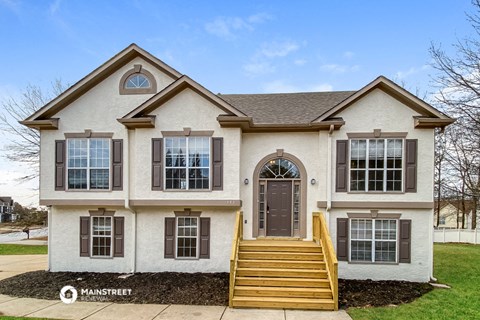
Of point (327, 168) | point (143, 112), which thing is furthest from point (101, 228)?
point (327, 168)

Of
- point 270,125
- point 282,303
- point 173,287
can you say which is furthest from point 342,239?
point 173,287

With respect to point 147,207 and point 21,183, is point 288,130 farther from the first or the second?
point 21,183

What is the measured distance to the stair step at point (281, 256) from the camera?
8.85 meters

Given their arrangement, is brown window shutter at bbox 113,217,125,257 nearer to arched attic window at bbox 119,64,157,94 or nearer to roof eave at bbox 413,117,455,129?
arched attic window at bbox 119,64,157,94

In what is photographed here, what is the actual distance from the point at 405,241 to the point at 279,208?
430cm

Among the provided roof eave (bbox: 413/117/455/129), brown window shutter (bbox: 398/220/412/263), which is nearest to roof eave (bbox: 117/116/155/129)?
roof eave (bbox: 413/117/455/129)

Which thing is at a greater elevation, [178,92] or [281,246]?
[178,92]

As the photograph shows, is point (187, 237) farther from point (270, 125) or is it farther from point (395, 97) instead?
point (395, 97)

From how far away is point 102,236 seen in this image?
10.7 m

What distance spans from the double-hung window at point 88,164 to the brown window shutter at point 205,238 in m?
3.72

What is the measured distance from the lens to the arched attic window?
1091 centimetres

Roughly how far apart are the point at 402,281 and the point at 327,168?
14.5 feet

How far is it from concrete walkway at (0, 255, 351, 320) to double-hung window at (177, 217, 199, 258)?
2870 mm

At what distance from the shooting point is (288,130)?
1059 centimetres
